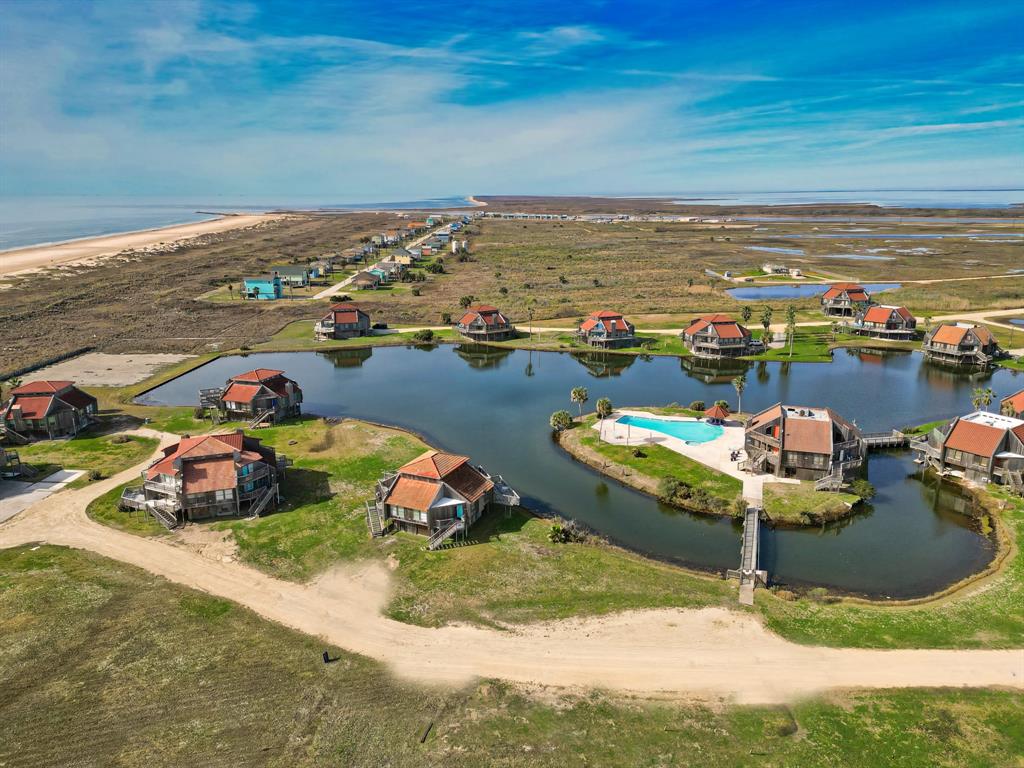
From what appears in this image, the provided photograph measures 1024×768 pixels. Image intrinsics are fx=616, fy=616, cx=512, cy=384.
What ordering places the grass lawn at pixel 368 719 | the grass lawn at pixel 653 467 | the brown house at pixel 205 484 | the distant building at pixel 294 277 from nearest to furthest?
the grass lawn at pixel 368 719, the brown house at pixel 205 484, the grass lawn at pixel 653 467, the distant building at pixel 294 277

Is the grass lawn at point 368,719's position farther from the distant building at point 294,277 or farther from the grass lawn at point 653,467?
the distant building at point 294,277

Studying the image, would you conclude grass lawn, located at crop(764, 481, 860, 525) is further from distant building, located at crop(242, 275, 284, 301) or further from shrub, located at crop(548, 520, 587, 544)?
distant building, located at crop(242, 275, 284, 301)

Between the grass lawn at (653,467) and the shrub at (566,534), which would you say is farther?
the grass lawn at (653,467)

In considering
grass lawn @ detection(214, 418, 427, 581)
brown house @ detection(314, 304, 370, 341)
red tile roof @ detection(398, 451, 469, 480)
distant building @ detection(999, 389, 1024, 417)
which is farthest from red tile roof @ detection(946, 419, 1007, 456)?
brown house @ detection(314, 304, 370, 341)

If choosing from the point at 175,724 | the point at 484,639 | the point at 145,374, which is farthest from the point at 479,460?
the point at 145,374

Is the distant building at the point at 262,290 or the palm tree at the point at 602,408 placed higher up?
the distant building at the point at 262,290

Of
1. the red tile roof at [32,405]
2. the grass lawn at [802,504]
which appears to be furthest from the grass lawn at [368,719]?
the red tile roof at [32,405]

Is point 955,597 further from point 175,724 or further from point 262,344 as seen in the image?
point 262,344

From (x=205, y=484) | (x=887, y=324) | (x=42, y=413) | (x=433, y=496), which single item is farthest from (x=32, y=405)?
(x=887, y=324)
